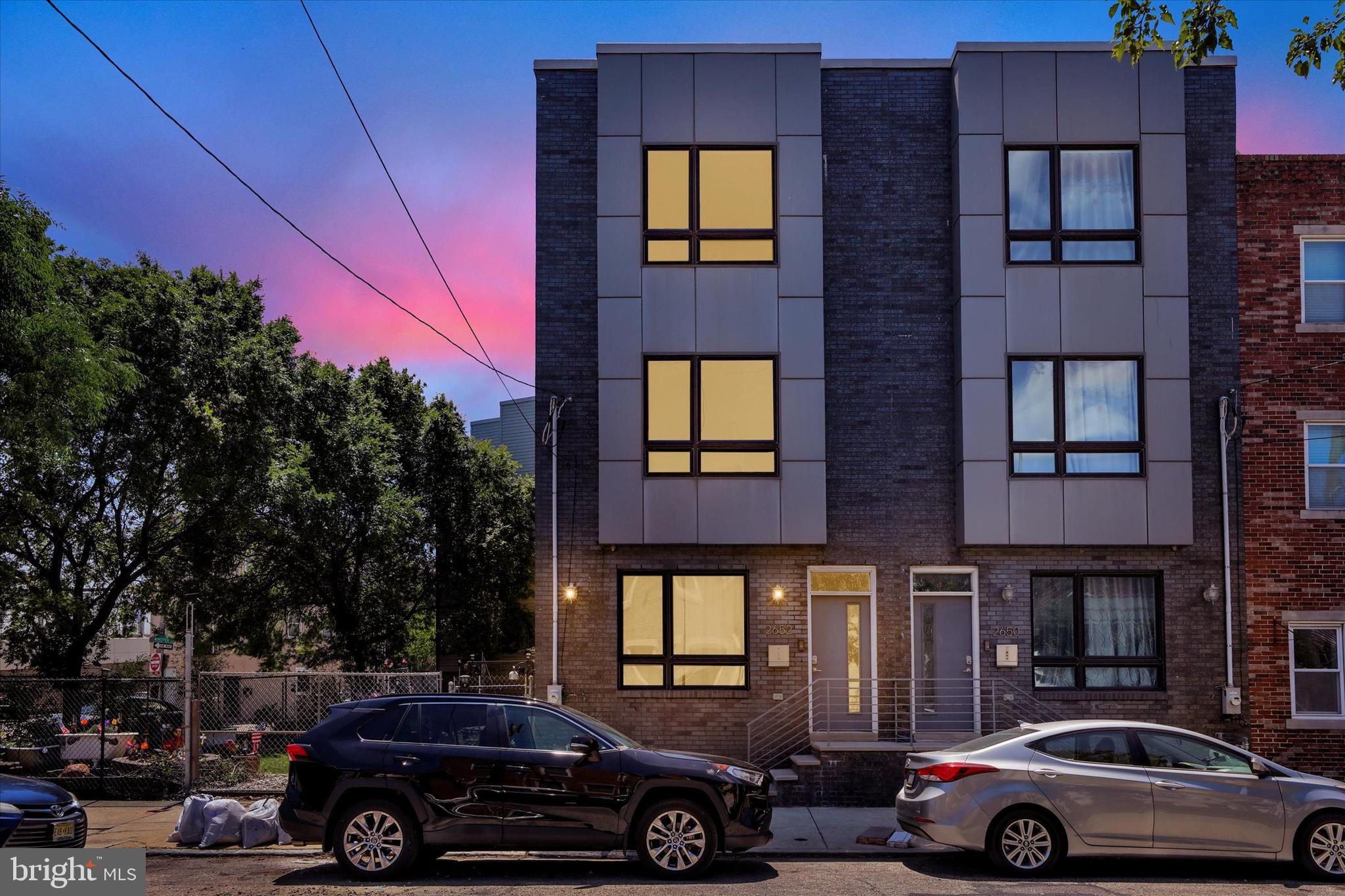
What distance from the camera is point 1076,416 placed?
17094mm

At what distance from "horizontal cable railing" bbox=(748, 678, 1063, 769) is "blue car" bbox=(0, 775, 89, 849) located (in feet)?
29.1

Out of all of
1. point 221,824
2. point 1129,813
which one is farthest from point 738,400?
point 221,824

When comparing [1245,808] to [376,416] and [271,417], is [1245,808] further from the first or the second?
[376,416]

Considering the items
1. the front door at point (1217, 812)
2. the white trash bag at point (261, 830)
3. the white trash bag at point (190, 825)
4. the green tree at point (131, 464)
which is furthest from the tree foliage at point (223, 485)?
the front door at point (1217, 812)

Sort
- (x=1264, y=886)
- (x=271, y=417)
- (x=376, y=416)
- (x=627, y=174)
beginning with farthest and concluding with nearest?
(x=376, y=416), (x=271, y=417), (x=627, y=174), (x=1264, y=886)

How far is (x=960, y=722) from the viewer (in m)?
16.9

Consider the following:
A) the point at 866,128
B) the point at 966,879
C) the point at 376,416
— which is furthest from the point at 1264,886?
the point at 376,416

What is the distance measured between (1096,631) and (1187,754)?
5.86 metres

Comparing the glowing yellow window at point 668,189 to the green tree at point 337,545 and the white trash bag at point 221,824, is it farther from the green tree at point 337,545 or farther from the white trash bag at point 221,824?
the green tree at point 337,545

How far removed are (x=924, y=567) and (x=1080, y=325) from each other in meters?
4.31

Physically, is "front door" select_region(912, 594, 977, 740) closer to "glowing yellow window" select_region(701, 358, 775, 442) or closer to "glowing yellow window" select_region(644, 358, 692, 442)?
"glowing yellow window" select_region(701, 358, 775, 442)

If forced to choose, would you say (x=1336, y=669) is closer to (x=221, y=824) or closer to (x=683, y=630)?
(x=683, y=630)

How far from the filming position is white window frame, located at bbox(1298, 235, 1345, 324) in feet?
57.2

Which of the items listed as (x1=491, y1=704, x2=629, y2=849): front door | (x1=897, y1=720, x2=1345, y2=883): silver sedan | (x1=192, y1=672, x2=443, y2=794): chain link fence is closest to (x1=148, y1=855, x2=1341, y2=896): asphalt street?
(x1=897, y1=720, x2=1345, y2=883): silver sedan
